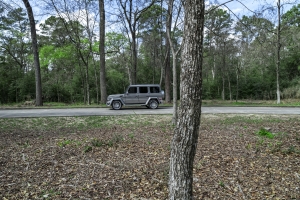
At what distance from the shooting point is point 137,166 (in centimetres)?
409

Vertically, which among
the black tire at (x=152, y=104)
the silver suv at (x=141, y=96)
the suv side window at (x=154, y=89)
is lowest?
the black tire at (x=152, y=104)

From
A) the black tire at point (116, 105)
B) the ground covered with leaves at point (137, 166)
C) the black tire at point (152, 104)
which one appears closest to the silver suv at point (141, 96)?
the black tire at point (152, 104)

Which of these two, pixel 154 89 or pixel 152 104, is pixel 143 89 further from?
pixel 152 104

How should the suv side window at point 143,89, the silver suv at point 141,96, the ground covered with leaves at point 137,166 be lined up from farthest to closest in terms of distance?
the suv side window at point 143,89
the silver suv at point 141,96
the ground covered with leaves at point 137,166

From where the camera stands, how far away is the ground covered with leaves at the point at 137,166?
10.7ft

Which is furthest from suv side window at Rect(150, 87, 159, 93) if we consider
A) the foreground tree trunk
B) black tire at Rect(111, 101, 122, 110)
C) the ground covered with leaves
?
the foreground tree trunk

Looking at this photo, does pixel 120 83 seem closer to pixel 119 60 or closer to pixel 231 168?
pixel 119 60

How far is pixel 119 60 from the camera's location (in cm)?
2839

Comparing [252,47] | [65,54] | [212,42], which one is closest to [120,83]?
[65,54]

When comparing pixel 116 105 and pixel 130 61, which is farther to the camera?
pixel 130 61

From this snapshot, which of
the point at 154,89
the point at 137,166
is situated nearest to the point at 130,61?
the point at 154,89

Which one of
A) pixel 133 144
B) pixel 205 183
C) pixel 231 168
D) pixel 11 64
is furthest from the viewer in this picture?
pixel 11 64

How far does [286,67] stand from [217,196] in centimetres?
2994

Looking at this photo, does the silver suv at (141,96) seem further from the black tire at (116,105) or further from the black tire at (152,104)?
the black tire at (116,105)
